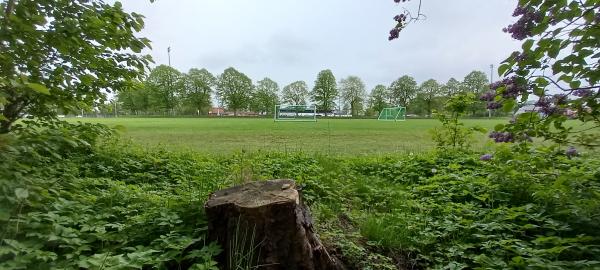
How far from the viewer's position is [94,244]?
213cm

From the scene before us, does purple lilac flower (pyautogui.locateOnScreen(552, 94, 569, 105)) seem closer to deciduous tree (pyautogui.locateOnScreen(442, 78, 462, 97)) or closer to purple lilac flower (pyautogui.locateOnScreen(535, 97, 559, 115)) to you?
purple lilac flower (pyautogui.locateOnScreen(535, 97, 559, 115))

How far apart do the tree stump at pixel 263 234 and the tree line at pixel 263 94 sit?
2398 inches

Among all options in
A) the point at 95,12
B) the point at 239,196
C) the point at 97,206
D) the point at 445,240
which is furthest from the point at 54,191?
the point at 445,240

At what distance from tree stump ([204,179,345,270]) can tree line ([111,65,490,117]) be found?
2398 inches

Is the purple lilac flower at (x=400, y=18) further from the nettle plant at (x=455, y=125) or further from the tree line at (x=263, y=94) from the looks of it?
the tree line at (x=263, y=94)

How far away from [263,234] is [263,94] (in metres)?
64.9

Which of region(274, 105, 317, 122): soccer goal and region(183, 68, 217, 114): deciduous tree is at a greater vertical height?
region(183, 68, 217, 114): deciduous tree

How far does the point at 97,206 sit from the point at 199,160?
273 cm

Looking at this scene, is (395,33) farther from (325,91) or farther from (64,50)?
(325,91)

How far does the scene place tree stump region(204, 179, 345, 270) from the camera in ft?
6.98

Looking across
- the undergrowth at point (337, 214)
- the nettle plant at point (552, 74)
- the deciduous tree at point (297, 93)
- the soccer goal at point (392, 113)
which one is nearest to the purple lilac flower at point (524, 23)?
the nettle plant at point (552, 74)

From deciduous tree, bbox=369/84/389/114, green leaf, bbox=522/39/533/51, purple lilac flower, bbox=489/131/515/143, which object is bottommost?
purple lilac flower, bbox=489/131/515/143

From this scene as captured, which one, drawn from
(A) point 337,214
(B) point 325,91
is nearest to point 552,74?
(A) point 337,214

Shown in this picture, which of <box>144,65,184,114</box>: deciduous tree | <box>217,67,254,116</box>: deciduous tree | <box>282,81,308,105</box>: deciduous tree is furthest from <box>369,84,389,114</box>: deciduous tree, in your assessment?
<box>144,65,184,114</box>: deciduous tree
